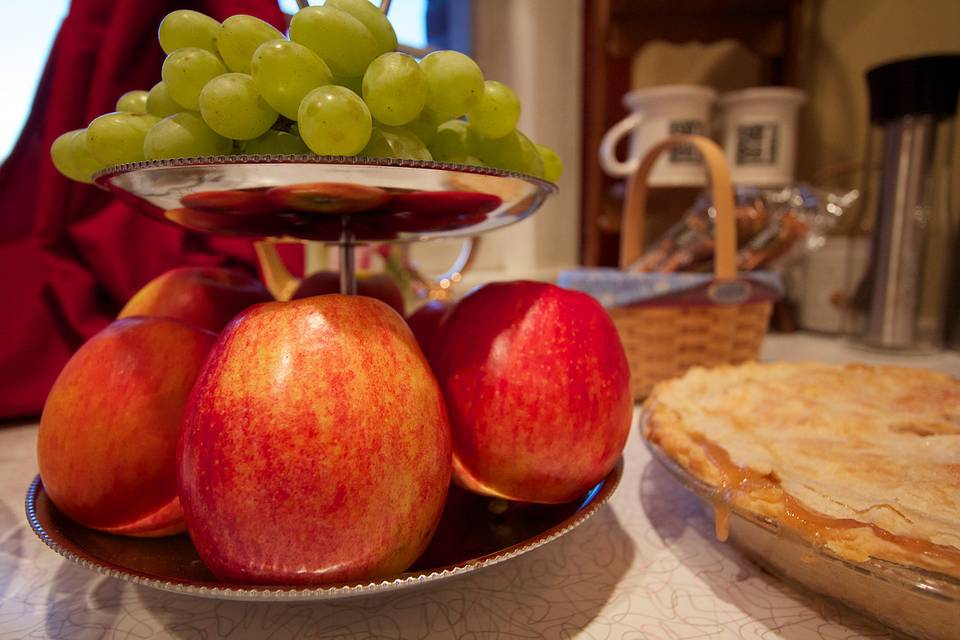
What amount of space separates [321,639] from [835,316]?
1.32 metres

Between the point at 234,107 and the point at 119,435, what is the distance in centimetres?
19

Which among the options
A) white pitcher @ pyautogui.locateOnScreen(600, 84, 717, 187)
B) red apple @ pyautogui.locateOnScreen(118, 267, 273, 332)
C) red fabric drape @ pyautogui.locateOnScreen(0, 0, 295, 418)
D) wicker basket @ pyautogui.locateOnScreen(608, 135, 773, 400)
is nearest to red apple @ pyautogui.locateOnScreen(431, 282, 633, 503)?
red apple @ pyautogui.locateOnScreen(118, 267, 273, 332)

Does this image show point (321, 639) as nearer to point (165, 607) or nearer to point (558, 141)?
point (165, 607)

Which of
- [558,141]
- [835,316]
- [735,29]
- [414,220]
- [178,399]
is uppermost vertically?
[735,29]

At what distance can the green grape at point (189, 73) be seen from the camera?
0.29 metres

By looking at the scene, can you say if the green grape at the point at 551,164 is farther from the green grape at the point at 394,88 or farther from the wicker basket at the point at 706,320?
the wicker basket at the point at 706,320

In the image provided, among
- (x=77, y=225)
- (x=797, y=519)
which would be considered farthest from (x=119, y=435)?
(x=77, y=225)

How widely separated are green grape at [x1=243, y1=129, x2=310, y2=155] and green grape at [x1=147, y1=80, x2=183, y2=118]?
8cm

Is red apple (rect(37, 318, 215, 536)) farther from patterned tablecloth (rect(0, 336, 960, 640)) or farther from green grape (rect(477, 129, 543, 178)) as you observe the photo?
green grape (rect(477, 129, 543, 178))

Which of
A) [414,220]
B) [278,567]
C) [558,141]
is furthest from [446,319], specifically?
[558,141]

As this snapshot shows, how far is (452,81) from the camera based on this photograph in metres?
0.30

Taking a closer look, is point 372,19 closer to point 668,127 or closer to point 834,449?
point 834,449

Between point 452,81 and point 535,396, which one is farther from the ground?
point 452,81

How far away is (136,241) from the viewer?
0.77 metres
